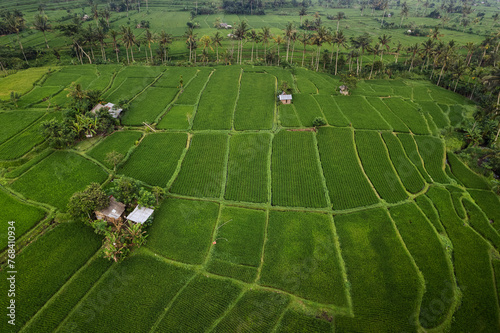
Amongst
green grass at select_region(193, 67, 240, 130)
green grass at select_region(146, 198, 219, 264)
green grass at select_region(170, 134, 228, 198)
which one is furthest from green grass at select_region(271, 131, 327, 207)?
green grass at select_region(193, 67, 240, 130)

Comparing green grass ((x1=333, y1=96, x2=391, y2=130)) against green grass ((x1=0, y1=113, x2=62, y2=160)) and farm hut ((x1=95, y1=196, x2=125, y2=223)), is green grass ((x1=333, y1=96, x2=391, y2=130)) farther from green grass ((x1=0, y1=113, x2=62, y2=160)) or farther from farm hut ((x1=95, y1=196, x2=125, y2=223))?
green grass ((x1=0, y1=113, x2=62, y2=160))

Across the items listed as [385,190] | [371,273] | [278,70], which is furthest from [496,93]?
[371,273]

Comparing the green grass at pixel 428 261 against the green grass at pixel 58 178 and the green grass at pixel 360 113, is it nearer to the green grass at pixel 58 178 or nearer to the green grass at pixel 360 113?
the green grass at pixel 360 113

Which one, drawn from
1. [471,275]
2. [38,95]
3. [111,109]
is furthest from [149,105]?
[471,275]

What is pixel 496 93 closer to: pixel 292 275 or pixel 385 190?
pixel 385 190

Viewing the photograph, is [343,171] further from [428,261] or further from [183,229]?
[183,229]

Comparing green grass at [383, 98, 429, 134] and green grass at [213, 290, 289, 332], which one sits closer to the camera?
green grass at [213, 290, 289, 332]

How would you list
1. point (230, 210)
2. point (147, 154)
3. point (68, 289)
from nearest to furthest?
point (68, 289) → point (230, 210) → point (147, 154)

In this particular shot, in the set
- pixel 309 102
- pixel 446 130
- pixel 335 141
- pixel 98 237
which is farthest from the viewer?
pixel 309 102
